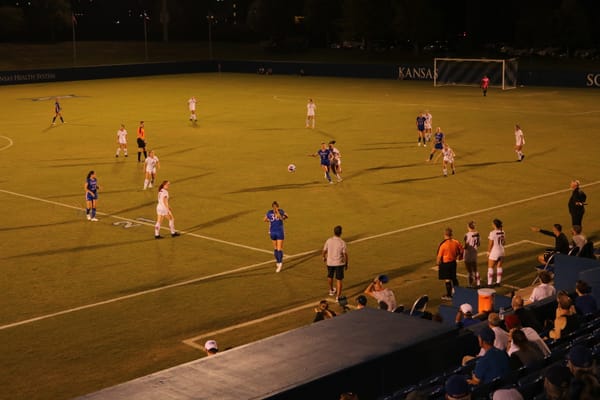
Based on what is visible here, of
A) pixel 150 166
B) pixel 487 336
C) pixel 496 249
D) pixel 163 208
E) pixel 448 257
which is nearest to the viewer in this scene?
pixel 487 336

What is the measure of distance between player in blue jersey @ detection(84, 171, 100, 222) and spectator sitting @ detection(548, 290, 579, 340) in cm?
1743

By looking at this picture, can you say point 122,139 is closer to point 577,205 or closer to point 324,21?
point 577,205

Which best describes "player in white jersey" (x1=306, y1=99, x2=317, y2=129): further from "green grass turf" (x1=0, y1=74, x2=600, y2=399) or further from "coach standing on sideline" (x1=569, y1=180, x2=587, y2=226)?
"coach standing on sideline" (x1=569, y1=180, x2=587, y2=226)

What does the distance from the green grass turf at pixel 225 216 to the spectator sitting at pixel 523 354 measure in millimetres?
6866

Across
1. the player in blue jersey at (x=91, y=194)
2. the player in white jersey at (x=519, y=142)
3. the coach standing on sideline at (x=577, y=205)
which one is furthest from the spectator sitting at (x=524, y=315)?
the player in white jersey at (x=519, y=142)

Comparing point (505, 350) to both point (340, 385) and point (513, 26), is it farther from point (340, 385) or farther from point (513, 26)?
point (513, 26)

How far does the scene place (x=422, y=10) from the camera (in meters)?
104

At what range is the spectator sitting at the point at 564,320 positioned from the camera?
12641mm

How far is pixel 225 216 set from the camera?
27.8 metres

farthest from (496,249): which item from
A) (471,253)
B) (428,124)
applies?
(428,124)

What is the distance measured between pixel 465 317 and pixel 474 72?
A: 66.3 m

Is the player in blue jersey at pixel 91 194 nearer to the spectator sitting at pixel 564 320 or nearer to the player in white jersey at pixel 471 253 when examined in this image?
the player in white jersey at pixel 471 253

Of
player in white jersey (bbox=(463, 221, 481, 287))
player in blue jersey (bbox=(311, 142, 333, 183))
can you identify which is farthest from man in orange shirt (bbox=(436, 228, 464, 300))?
player in blue jersey (bbox=(311, 142, 333, 183))

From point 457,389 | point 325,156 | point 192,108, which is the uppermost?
point 192,108
